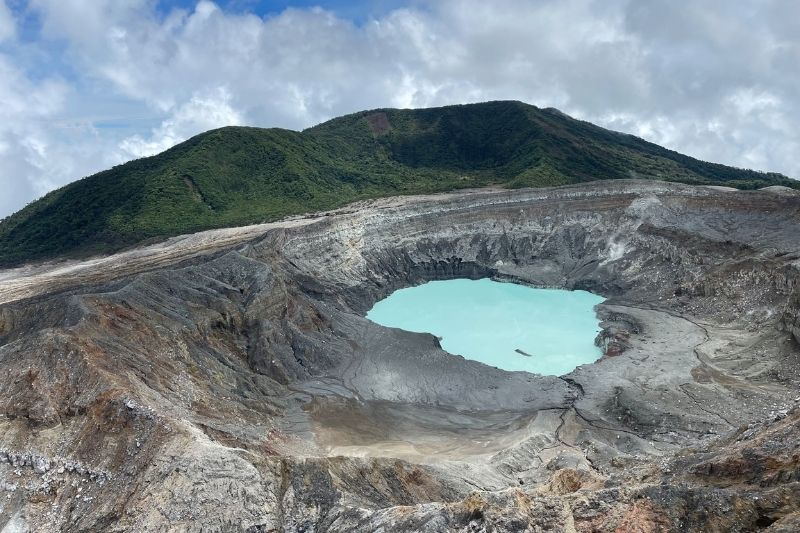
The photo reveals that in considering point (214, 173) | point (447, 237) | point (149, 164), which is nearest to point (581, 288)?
point (447, 237)

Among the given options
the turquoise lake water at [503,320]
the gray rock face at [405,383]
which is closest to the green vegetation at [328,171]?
the gray rock face at [405,383]

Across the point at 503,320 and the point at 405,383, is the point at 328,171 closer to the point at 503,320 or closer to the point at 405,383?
the point at 503,320

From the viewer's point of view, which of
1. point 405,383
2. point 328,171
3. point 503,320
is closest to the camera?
point 405,383

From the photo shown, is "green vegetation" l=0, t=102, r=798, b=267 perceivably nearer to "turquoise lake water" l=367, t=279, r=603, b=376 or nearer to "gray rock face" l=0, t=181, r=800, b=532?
"gray rock face" l=0, t=181, r=800, b=532

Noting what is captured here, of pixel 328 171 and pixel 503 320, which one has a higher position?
pixel 328 171

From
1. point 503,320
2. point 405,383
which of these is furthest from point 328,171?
point 405,383

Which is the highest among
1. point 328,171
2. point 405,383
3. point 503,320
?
point 328,171

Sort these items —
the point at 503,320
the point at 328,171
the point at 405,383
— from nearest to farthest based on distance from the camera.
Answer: the point at 405,383 → the point at 503,320 → the point at 328,171

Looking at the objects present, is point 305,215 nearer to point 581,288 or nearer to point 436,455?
point 581,288

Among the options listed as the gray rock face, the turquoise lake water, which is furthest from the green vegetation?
the turquoise lake water

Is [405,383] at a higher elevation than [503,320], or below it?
below

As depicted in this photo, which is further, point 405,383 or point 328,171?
point 328,171
